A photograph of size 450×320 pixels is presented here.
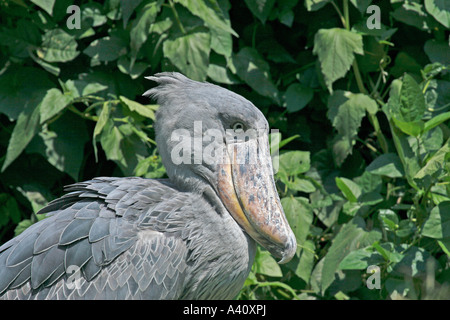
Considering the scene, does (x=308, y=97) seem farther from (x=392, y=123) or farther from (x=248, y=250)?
(x=248, y=250)

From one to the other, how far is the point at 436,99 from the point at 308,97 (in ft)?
1.98

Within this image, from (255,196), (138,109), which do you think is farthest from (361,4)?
(255,196)

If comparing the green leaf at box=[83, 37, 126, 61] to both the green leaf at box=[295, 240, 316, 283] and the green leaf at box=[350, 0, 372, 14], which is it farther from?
the green leaf at box=[295, 240, 316, 283]

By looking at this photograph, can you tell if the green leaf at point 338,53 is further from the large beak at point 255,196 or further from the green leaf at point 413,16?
the large beak at point 255,196

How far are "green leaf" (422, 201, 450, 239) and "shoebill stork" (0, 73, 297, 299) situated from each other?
897 millimetres

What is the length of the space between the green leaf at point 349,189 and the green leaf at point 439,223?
381 millimetres

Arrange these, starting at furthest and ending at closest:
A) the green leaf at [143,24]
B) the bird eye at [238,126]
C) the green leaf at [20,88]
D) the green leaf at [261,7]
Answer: the green leaf at [261,7] → the green leaf at [20,88] → the green leaf at [143,24] → the bird eye at [238,126]

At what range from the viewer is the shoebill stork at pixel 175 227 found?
1923mm

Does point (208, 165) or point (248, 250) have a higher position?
point (208, 165)

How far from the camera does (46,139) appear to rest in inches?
122

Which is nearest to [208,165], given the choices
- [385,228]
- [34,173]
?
[385,228]

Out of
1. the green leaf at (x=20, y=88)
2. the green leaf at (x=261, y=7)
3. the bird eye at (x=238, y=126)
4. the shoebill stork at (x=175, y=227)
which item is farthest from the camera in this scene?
the green leaf at (x=261, y=7)

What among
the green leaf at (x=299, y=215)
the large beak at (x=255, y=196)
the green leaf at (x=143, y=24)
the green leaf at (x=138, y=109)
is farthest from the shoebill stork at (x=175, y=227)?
the green leaf at (x=143, y=24)

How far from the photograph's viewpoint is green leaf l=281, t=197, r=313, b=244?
9.53ft
